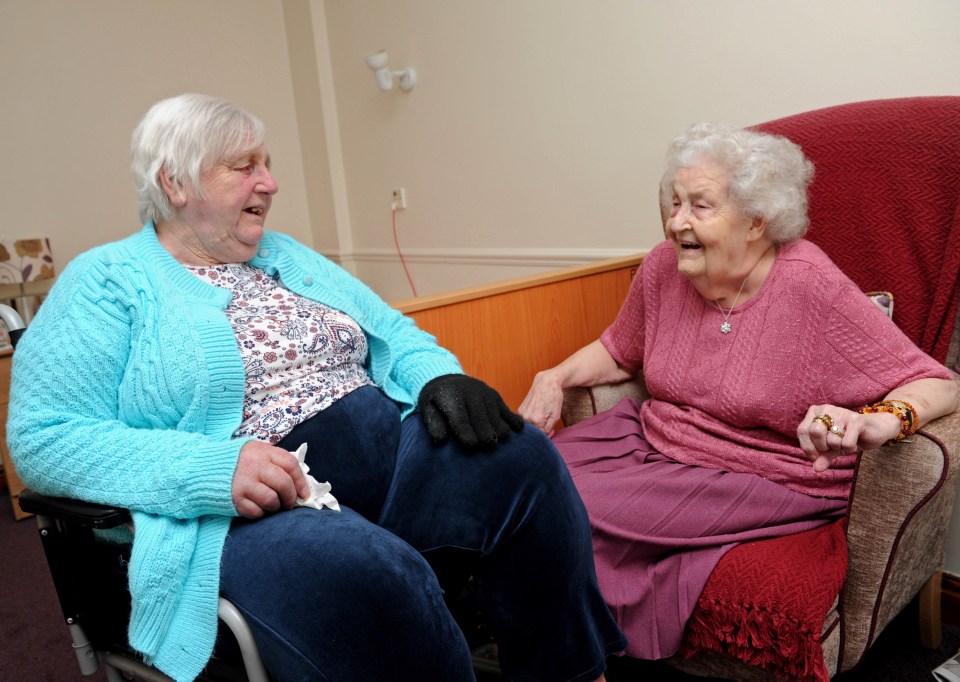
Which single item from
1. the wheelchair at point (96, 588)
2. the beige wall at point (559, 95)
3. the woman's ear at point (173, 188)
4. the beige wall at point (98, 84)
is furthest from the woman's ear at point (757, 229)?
the beige wall at point (98, 84)

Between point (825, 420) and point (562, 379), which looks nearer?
point (825, 420)

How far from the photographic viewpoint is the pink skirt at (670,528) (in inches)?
50.9

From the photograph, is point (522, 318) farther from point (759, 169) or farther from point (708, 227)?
point (759, 169)

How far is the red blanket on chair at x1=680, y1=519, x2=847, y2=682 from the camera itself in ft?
3.86

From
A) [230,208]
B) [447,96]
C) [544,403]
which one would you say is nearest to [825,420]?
[544,403]

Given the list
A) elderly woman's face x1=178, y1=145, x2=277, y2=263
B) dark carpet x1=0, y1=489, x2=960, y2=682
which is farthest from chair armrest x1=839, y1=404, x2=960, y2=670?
elderly woman's face x1=178, y1=145, x2=277, y2=263

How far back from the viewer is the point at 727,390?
1469mm

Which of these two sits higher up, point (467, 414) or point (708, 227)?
point (708, 227)

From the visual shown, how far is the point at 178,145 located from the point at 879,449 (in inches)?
47.9

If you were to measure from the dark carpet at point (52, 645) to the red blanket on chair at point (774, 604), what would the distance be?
1.31ft

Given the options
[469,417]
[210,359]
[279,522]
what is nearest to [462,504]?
[469,417]

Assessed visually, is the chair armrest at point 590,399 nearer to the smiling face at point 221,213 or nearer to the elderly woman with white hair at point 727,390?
the elderly woman with white hair at point 727,390

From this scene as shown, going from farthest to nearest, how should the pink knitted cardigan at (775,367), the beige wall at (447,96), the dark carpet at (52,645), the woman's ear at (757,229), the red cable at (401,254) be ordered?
1. the red cable at (401,254)
2. the beige wall at (447,96)
3. the dark carpet at (52,645)
4. the woman's ear at (757,229)
5. the pink knitted cardigan at (775,367)

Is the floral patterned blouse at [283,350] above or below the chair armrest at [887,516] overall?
above
